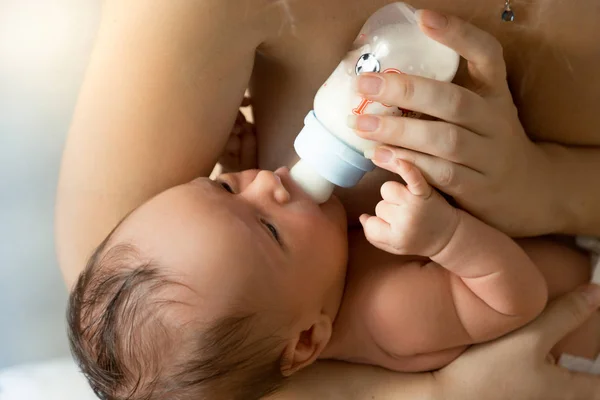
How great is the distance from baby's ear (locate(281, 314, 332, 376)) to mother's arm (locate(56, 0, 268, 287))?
238mm

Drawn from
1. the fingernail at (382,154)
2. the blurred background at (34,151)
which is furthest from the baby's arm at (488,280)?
the blurred background at (34,151)

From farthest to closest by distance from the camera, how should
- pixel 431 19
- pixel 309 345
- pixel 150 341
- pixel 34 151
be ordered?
pixel 34 151
pixel 309 345
pixel 150 341
pixel 431 19

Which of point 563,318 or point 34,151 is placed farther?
point 34,151

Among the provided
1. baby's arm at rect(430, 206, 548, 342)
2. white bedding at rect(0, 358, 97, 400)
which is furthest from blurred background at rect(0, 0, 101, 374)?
baby's arm at rect(430, 206, 548, 342)

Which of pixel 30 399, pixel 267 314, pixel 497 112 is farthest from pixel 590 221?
pixel 30 399

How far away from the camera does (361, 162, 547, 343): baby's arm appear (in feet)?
2.17

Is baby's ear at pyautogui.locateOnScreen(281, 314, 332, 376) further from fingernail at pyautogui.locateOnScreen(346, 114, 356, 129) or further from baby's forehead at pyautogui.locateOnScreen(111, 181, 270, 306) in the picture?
fingernail at pyautogui.locateOnScreen(346, 114, 356, 129)

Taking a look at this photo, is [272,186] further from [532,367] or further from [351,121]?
[532,367]

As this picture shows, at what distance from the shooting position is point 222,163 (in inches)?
37.7

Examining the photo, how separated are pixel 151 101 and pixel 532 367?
0.55 meters

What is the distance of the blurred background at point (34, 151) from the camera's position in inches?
38.0

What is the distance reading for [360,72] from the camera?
64 centimetres

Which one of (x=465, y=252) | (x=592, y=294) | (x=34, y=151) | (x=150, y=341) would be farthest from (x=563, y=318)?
(x=34, y=151)

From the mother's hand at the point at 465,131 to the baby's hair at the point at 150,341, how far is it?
25cm
